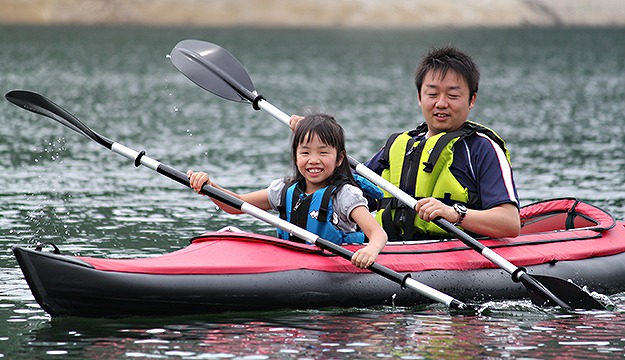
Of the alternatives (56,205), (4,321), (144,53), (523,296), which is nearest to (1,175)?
(56,205)

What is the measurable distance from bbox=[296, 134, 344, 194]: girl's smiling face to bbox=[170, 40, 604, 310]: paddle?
1.92 feet

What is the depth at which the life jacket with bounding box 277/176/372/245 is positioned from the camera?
7.75 meters

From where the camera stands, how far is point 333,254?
778 cm

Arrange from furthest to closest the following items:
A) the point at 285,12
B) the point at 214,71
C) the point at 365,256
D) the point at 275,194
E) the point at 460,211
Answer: the point at 285,12 < the point at 214,71 < the point at 275,194 < the point at 460,211 < the point at 365,256

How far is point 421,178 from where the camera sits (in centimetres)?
830

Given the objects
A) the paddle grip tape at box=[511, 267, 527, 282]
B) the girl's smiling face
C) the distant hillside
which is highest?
the distant hillside

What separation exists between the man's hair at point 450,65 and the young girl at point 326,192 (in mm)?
909

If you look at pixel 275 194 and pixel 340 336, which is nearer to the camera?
pixel 340 336

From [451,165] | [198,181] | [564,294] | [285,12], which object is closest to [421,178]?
[451,165]

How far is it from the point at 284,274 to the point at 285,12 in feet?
225

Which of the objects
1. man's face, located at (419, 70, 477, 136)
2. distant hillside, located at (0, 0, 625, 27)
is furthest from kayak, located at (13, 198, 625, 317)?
distant hillside, located at (0, 0, 625, 27)

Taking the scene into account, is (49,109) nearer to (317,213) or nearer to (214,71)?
(214,71)

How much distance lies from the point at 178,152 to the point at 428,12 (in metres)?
58.6

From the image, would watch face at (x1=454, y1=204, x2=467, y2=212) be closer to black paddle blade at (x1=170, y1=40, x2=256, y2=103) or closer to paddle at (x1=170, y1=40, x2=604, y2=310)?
paddle at (x1=170, y1=40, x2=604, y2=310)
